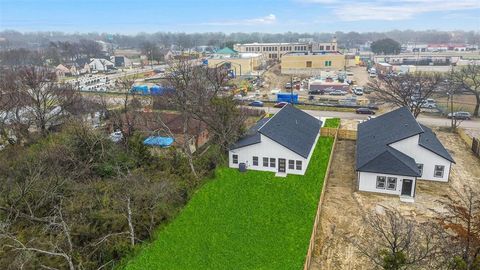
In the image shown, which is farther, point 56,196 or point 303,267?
point 56,196

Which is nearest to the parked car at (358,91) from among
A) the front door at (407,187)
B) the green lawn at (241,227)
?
the green lawn at (241,227)

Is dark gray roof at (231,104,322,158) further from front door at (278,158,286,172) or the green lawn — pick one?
the green lawn

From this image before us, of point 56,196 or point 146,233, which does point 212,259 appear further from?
point 56,196

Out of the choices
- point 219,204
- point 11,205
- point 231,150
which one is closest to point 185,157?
point 231,150

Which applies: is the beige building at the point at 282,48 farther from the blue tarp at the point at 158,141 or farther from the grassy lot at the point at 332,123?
the blue tarp at the point at 158,141

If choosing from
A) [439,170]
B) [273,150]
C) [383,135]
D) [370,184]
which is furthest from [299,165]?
[439,170]

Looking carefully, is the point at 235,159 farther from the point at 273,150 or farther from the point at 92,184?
the point at 92,184

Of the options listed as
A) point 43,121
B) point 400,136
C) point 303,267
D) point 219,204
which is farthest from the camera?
point 43,121
